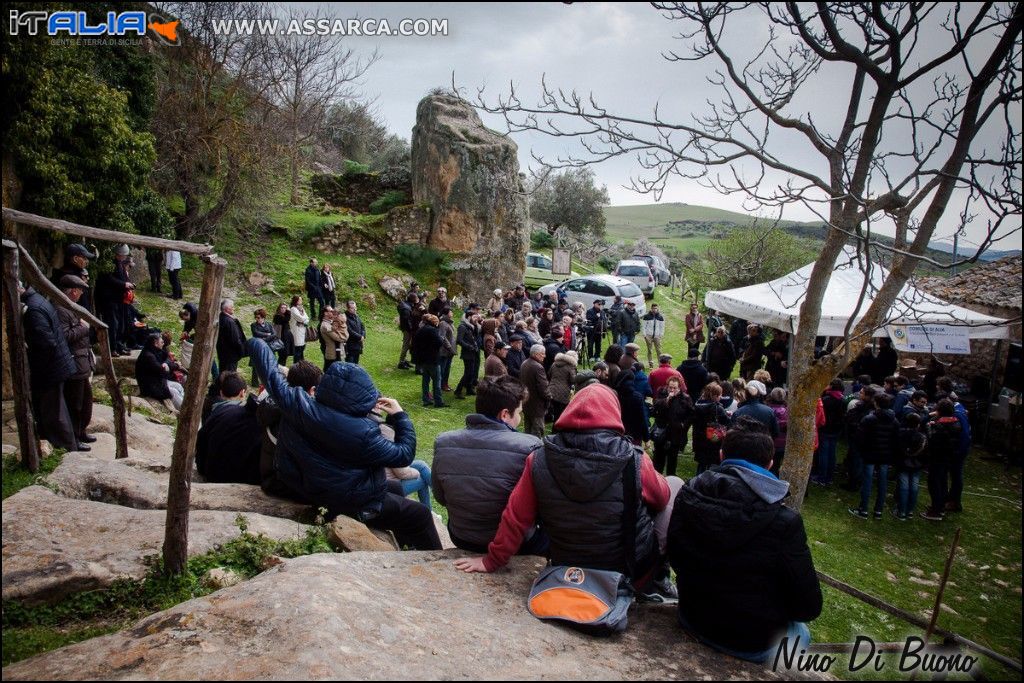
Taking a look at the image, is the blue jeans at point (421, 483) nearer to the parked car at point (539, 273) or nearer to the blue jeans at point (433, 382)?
the blue jeans at point (433, 382)

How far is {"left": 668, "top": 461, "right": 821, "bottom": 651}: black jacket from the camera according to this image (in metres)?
2.65

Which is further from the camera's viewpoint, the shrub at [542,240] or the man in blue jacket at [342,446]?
the shrub at [542,240]

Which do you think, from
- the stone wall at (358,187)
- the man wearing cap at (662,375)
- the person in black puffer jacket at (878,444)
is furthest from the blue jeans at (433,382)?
the stone wall at (358,187)

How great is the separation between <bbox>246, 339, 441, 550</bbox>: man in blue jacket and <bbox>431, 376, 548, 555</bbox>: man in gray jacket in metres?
0.64

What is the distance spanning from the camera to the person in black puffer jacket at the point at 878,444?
285 inches

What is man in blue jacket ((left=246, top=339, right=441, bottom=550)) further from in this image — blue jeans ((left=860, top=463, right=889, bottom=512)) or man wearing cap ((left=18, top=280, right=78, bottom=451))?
blue jeans ((left=860, top=463, right=889, bottom=512))

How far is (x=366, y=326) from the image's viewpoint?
15.2 meters

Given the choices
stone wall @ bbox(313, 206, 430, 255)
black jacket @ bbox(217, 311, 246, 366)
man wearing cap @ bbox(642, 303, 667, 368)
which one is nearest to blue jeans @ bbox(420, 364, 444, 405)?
black jacket @ bbox(217, 311, 246, 366)

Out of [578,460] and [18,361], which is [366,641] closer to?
[578,460]

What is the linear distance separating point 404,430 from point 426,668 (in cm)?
196

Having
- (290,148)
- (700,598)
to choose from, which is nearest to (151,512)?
(700,598)

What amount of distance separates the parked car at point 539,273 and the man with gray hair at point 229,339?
14505 mm

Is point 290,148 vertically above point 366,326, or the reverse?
point 290,148

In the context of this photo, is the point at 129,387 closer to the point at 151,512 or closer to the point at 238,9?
the point at 151,512
